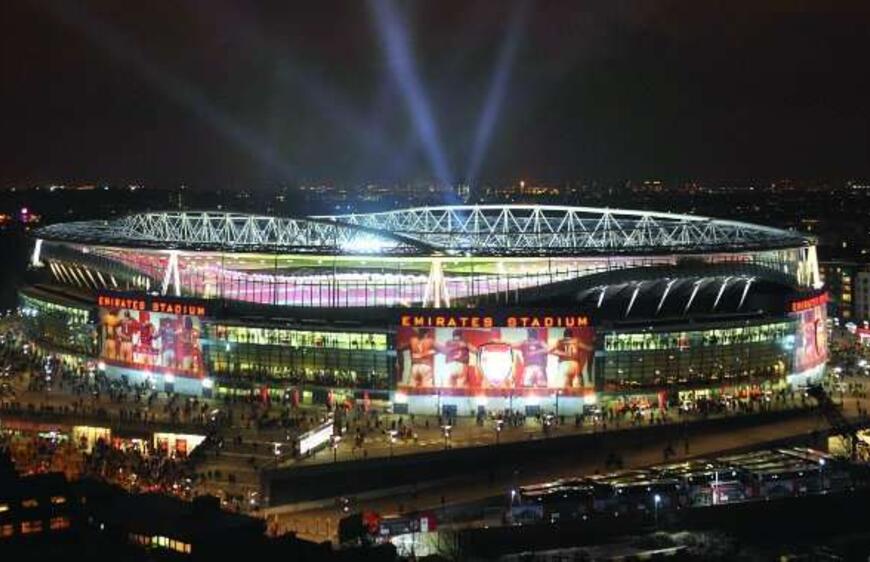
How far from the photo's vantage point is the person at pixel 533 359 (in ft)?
169

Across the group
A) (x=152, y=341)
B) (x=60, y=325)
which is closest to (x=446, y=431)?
(x=152, y=341)

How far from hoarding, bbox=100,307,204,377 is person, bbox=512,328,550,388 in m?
14.9

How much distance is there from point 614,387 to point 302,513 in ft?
57.8

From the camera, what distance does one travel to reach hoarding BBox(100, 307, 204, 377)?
5559cm

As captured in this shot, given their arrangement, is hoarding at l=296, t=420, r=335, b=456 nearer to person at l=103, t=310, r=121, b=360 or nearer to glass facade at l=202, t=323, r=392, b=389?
glass facade at l=202, t=323, r=392, b=389

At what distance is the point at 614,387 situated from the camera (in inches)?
2057

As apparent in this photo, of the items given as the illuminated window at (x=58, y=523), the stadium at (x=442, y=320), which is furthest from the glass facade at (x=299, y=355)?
the illuminated window at (x=58, y=523)

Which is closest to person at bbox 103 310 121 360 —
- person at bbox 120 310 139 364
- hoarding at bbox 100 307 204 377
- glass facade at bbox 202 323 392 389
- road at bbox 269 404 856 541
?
hoarding at bbox 100 307 204 377

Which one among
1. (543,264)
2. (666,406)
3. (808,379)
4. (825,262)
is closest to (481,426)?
(666,406)

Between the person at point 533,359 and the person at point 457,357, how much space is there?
207 centimetres

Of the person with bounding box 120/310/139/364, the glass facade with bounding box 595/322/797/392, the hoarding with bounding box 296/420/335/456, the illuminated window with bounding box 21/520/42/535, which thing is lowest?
the illuminated window with bounding box 21/520/42/535

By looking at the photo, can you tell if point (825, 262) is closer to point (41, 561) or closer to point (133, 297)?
point (133, 297)

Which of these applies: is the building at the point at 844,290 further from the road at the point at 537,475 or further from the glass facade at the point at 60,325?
the glass facade at the point at 60,325

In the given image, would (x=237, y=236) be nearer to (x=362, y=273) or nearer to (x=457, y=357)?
(x=362, y=273)
